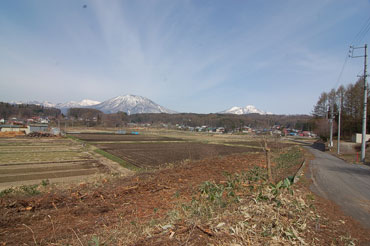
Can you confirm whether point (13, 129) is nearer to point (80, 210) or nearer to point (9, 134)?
point (9, 134)

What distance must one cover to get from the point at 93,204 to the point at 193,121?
18508cm

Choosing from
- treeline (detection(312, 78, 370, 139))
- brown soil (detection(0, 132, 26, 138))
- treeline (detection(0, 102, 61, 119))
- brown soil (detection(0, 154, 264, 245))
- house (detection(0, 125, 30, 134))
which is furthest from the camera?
treeline (detection(0, 102, 61, 119))

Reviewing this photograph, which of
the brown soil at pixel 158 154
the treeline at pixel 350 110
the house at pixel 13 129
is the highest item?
the treeline at pixel 350 110

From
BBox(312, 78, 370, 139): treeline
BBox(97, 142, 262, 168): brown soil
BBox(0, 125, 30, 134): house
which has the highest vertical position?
BBox(312, 78, 370, 139): treeline

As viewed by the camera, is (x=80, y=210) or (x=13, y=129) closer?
(x=80, y=210)

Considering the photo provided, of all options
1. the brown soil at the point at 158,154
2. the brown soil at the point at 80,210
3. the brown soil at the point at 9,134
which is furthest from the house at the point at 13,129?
the brown soil at the point at 80,210

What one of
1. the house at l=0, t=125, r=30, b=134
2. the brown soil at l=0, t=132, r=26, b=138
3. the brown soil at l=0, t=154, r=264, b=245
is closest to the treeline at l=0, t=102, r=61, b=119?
the house at l=0, t=125, r=30, b=134

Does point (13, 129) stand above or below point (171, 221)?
below

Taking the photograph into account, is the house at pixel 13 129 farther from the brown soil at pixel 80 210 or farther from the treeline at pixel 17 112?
the treeline at pixel 17 112

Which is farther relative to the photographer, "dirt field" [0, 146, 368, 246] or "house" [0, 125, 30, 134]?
"house" [0, 125, 30, 134]

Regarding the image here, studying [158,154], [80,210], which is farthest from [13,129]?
[80,210]

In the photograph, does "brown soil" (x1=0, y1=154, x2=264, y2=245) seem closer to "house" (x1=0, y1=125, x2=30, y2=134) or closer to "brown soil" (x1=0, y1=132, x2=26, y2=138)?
"brown soil" (x1=0, y1=132, x2=26, y2=138)

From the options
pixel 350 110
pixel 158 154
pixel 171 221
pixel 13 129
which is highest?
pixel 350 110

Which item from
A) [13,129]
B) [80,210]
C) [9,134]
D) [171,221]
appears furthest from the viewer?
[13,129]
